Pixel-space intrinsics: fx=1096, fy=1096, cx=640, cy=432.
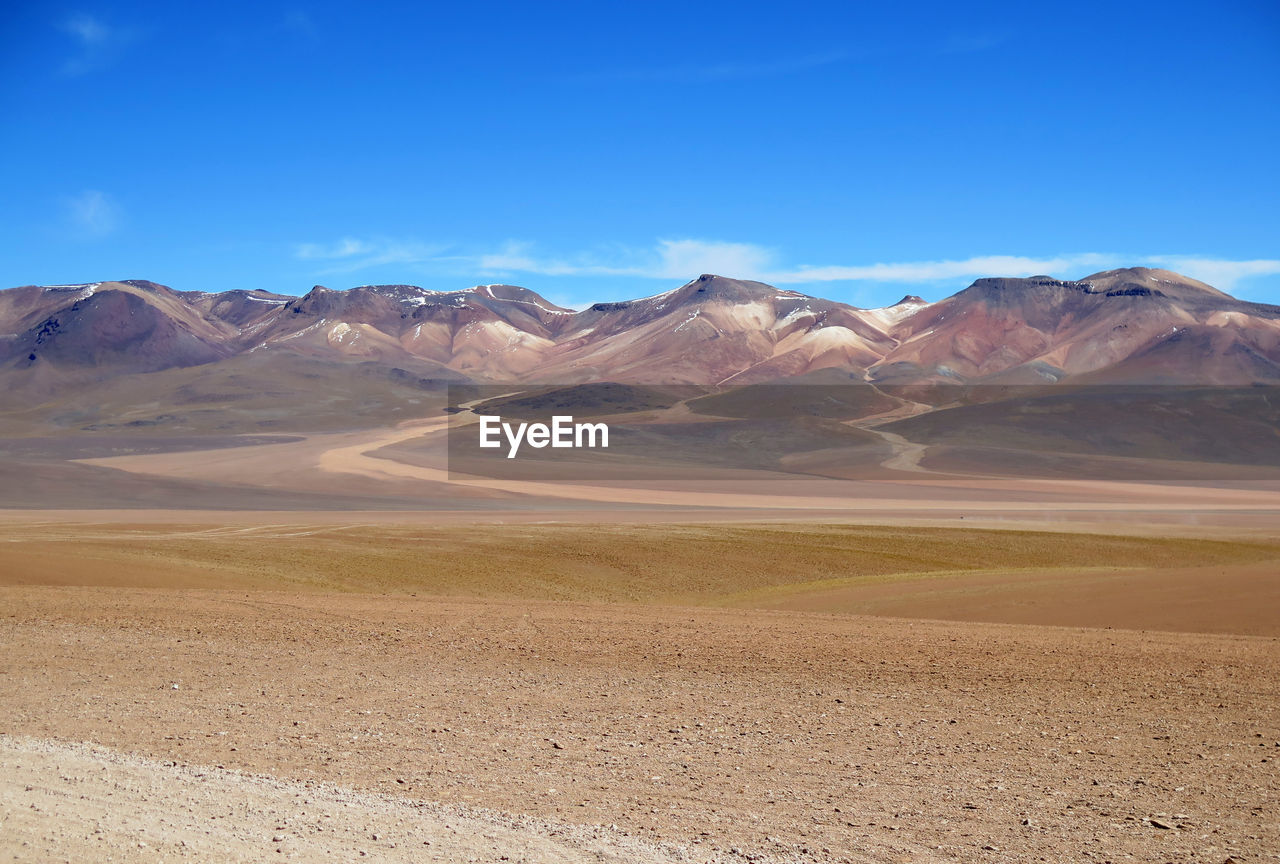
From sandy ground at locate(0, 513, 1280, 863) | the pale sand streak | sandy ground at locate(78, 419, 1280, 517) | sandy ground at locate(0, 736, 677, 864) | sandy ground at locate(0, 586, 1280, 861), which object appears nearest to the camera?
sandy ground at locate(0, 736, 677, 864)

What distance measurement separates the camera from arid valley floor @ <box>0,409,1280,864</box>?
7180 millimetres

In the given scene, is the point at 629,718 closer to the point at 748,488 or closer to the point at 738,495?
the point at 738,495

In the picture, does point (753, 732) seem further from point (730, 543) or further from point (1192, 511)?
point (1192, 511)

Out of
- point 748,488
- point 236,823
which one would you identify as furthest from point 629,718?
point 748,488

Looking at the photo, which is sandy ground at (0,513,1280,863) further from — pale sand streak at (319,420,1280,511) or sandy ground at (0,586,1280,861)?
pale sand streak at (319,420,1280,511)

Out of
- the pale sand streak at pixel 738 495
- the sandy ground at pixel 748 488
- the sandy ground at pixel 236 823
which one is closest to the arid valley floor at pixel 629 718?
the sandy ground at pixel 236 823

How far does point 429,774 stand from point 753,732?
317cm

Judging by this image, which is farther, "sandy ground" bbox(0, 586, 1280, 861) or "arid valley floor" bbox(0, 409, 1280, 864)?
"sandy ground" bbox(0, 586, 1280, 861)

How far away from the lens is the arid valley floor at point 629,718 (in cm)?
718

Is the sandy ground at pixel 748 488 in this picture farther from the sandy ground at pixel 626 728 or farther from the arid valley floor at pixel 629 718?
the sandy ground at pixel 626 728

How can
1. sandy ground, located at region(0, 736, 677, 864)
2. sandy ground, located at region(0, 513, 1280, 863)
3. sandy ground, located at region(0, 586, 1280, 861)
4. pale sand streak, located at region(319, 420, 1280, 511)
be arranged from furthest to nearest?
pale sand streak, located at region(319, 420, 1280, 511) → sandy ground, located at region(0, 586, 1280, 861) → sandy ground, located at region(0, 513, 1280, 863) → sandy ground, located at region(0, 736, 677, 864)

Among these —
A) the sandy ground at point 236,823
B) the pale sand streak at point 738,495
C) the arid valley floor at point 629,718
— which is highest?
the sandy ground at point 236,823

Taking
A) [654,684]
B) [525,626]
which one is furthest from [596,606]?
[654,684]

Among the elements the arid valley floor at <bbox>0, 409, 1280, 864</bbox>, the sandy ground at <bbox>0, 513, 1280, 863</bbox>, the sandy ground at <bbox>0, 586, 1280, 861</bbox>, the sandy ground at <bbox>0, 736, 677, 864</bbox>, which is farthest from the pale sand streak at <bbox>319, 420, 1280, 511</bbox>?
the sandy ground at <bbox>0, 736, 677, 864</bbox>
